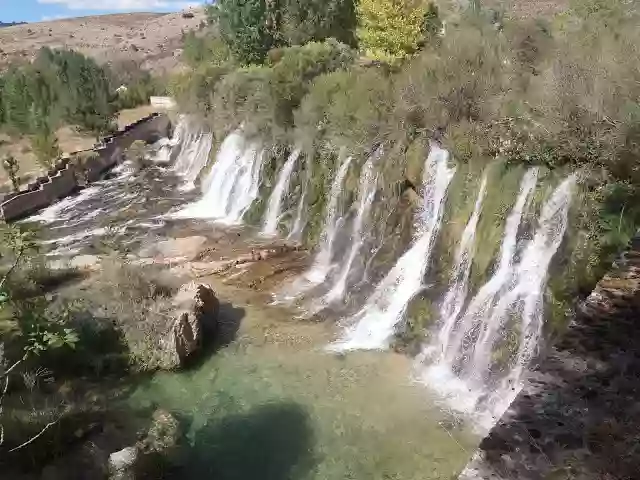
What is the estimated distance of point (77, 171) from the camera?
22156 mm

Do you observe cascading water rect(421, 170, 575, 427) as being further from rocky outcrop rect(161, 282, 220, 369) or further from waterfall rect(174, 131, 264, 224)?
waterfall rect(174, 131, 264, 224)

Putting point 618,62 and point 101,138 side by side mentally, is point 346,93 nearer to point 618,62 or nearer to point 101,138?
point 618,62

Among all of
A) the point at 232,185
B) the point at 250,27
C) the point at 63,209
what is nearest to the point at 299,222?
the point at 232,185

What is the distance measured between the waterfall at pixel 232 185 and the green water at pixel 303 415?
769 cm

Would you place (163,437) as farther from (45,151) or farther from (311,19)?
(311,19)

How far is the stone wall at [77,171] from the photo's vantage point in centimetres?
1895

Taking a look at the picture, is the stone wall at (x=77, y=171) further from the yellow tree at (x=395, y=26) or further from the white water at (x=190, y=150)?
the yellow tree at (x=395, y=26)

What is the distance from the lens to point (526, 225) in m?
8.71

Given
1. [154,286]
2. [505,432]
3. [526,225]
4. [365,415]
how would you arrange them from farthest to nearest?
[154,286] < [526,225] < [365,415] < [505,432]

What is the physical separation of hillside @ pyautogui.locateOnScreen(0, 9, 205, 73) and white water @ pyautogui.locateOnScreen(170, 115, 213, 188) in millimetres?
33081

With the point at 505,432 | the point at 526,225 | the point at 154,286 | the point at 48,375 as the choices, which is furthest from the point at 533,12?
the point at 505,432

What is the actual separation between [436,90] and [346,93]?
3.49 m

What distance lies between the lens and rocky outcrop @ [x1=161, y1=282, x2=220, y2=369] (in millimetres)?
9492

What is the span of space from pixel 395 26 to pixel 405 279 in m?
12.5
